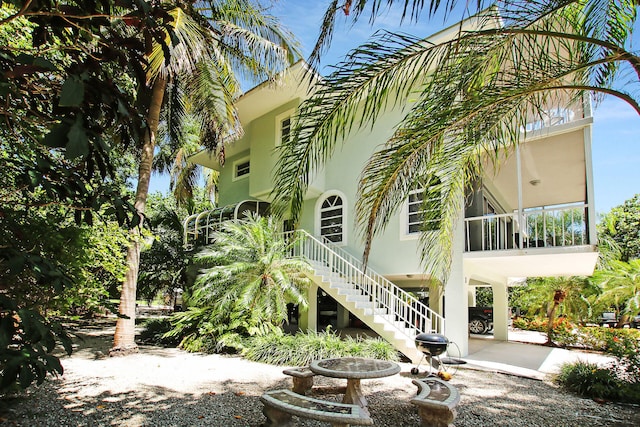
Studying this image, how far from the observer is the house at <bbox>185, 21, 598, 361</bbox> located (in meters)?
9.03

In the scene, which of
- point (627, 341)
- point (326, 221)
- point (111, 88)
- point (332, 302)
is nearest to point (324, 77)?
point (111, 88)

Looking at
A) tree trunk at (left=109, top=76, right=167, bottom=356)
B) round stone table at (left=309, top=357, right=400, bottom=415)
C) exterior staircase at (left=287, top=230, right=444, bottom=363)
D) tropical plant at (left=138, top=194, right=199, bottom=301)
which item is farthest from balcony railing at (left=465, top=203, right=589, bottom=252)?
tropical plant at (left=138, top=194, right=199, bottom=301)

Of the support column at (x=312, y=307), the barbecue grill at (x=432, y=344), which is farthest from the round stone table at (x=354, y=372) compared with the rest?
the support column at (x=312, y=307)

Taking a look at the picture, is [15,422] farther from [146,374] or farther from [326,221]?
[326,221]

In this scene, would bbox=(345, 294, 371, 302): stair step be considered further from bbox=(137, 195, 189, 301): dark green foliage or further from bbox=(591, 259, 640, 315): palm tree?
bbox=(591, 259, 640, 315): palm tree

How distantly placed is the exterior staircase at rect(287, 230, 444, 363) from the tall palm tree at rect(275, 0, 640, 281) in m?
4.31

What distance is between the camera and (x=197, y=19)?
10180 millimetres

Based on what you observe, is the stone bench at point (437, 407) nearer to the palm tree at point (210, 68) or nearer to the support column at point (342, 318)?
the palm tree at point (210, 68)

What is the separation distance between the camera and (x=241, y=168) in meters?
17.7

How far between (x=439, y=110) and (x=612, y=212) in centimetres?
3060

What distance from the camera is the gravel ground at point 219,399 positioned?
4938 millimetres

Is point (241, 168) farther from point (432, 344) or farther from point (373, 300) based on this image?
point (432, 344)

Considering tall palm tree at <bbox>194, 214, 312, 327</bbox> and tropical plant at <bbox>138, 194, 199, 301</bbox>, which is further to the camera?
tropical plant at <bbox>138, 194, 199, 301</bbox>

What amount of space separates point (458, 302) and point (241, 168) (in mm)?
11251
